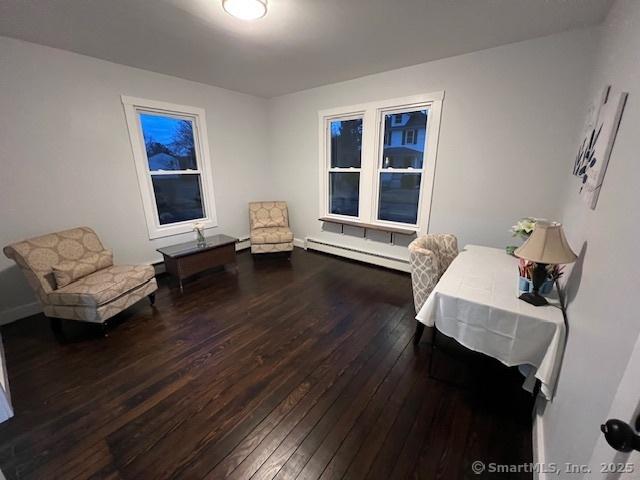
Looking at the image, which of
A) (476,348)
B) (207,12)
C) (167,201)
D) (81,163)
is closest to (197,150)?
(167,201)

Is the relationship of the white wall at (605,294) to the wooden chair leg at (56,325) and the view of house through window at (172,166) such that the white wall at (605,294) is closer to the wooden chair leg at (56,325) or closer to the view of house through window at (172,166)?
the wooden chair leg at (56,325)

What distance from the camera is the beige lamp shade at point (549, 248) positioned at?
1312mm

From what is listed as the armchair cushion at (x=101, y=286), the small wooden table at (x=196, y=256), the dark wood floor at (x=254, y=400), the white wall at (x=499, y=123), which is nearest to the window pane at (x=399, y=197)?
the white wall at (x=499, y=123)

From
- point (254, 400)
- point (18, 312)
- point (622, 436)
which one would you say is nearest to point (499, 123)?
point (622, 436)

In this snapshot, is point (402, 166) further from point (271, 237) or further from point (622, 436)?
point (622, 436)

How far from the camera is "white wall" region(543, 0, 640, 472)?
767mm

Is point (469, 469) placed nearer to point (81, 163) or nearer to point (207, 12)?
point (207, 12)

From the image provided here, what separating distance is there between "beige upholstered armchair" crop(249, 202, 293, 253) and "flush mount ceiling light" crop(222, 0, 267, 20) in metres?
2.70

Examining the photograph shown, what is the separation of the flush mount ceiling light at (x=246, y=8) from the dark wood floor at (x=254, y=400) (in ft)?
8.24

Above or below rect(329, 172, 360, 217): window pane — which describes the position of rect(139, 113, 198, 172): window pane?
above

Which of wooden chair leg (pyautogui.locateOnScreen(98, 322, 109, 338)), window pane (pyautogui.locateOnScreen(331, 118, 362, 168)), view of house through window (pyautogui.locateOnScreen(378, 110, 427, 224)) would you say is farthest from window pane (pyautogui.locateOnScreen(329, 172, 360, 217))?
wooden chair leg (pyautogui.locateOnScreen(98, 322, 109, 338))

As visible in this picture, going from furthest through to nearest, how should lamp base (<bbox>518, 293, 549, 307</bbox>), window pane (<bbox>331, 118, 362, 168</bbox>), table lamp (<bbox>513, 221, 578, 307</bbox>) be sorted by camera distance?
window pane (<bbox>331, 118, 362, 168</bbox>), lamp base (<bbox>518, 293, 549, 307</bbox>), table lamp (<bbox>513, 221, 578, 307</bbox>)

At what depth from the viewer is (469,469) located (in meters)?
1.30

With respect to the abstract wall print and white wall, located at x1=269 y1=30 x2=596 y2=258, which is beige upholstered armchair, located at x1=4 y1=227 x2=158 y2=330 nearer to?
white wall, located at x1=269 y1=30 x2=596 y2=258
